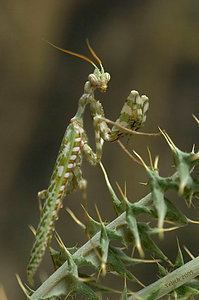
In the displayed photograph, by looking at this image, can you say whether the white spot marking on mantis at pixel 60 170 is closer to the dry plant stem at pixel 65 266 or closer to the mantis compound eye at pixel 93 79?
the mantis compound eye at pixel 93 79

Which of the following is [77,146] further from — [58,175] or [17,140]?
[17,140]

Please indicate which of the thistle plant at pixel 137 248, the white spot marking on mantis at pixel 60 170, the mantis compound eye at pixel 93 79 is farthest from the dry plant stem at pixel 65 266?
the mantis compound eye at pixel 93 79

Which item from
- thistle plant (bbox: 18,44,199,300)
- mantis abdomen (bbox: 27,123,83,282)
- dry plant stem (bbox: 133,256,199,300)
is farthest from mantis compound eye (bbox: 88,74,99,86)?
dry plant stem (bbox: 133,256,199,300)

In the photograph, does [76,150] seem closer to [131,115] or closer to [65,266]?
[131,115]

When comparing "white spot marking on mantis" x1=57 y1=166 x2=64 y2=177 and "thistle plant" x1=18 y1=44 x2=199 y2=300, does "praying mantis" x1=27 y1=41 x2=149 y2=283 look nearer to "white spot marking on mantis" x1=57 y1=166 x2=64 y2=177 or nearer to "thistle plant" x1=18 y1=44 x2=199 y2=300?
"white spot marking on mantis" x1=57 y1=166 x2=64 y2=177

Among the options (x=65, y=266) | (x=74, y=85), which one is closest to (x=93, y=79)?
(x=65, y=266)

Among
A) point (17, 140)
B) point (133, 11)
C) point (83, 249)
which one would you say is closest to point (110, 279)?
point (17, 140)
